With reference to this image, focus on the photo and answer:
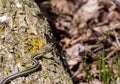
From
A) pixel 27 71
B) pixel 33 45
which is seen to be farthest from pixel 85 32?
pixel 27 71

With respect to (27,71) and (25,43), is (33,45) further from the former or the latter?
(27,71)

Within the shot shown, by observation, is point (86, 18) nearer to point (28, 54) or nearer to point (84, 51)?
point (84, 51)

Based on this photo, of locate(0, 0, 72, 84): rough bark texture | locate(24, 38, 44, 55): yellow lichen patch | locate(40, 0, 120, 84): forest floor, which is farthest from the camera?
locate(40, 0, 120, 84): forest floor

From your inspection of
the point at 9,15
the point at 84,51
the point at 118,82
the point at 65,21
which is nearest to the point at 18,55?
the point at 9,15

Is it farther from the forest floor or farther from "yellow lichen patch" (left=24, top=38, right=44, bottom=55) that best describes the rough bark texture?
the forest floor

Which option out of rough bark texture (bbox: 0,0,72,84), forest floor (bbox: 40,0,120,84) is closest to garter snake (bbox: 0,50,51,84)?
rough bark texture (bbox: 0,0,72,84)
